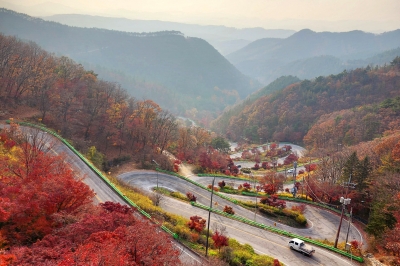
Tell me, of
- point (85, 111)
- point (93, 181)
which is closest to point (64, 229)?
point (93, 181)

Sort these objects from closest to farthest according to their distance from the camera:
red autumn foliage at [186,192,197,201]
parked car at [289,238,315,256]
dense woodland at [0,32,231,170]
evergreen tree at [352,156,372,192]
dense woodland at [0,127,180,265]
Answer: dense woodland at [0,127,180,265]
parked car at [289,238,315,256]
evergreen tree at [352,156,372,192]
red autumn foliage at [186,192,197,201]
dense woodland at [0,32,231,170]

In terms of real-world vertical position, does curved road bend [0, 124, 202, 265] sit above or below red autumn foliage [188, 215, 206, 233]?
above

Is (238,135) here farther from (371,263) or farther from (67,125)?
(371,263)

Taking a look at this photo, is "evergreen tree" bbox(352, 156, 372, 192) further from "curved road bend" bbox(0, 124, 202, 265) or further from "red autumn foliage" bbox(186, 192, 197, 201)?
"curved road bend" bbox(0, 124, 202, 265)

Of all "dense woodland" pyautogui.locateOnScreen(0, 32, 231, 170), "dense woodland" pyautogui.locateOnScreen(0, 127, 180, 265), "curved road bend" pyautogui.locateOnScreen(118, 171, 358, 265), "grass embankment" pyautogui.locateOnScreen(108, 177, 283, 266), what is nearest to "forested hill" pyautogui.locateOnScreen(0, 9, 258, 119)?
"dense woodland" pyautogui.locateOnScreen(0, 32, 231, 170)

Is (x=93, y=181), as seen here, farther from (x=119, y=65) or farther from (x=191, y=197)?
(x=119, y=65)

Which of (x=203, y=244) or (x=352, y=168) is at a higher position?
(x=352, y=168)
